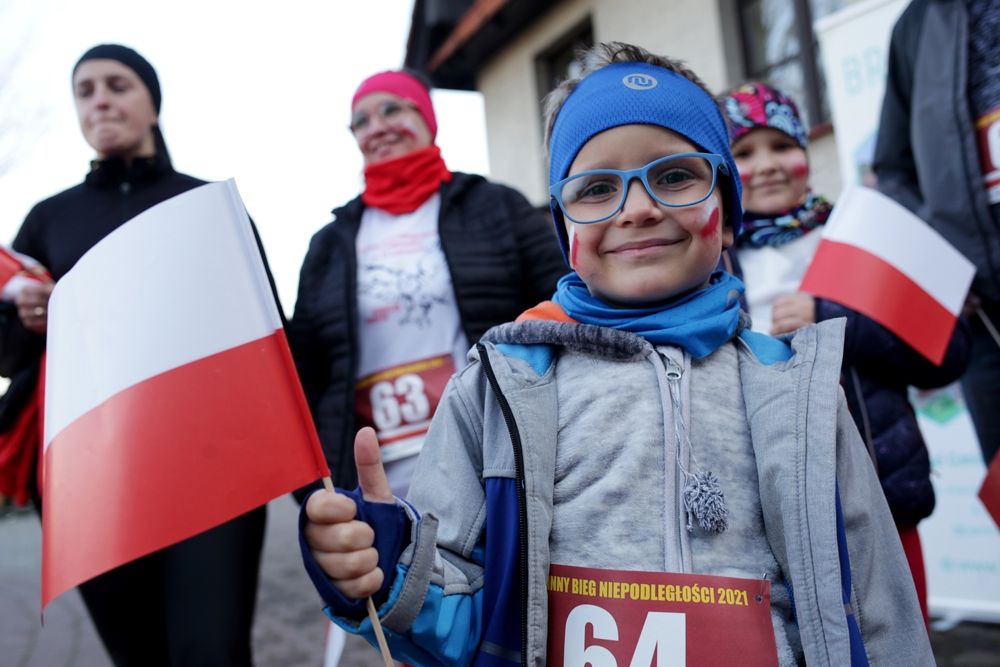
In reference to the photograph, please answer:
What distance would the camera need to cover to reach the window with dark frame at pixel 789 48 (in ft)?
18.9

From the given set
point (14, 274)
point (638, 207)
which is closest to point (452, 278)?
point (638, 207)

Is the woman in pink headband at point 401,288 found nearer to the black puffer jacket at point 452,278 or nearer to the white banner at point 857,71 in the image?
the black puffer jacket at point 452,278

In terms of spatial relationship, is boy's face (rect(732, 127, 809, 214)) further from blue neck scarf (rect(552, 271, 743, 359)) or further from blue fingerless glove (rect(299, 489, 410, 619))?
blue fingerless glove (rect(299, 489, 410, 619))

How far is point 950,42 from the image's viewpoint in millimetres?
2102

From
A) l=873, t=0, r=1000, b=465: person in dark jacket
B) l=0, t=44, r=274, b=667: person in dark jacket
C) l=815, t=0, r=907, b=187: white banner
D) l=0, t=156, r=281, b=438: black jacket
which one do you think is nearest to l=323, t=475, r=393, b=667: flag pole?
l=0, t=44, r=274, b=667: person in dark jacket

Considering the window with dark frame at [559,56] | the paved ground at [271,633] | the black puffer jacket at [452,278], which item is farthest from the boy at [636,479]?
the window with dark frame at [559,56]

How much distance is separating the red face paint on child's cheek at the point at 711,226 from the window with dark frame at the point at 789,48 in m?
→ 4.92

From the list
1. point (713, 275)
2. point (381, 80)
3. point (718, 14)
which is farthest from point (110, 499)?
point (718, 14)

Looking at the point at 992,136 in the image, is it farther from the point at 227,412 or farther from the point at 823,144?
the point at 823,144

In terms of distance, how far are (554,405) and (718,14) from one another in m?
5.94

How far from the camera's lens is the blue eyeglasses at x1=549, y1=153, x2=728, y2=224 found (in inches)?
50.9

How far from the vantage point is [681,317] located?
1310 millimetres

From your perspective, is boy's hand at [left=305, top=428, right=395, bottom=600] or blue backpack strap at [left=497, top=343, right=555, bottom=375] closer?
boy's hand at [left=305, top=428, right=395, bottom=600]

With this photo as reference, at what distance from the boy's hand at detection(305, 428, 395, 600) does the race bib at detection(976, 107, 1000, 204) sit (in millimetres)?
1876
